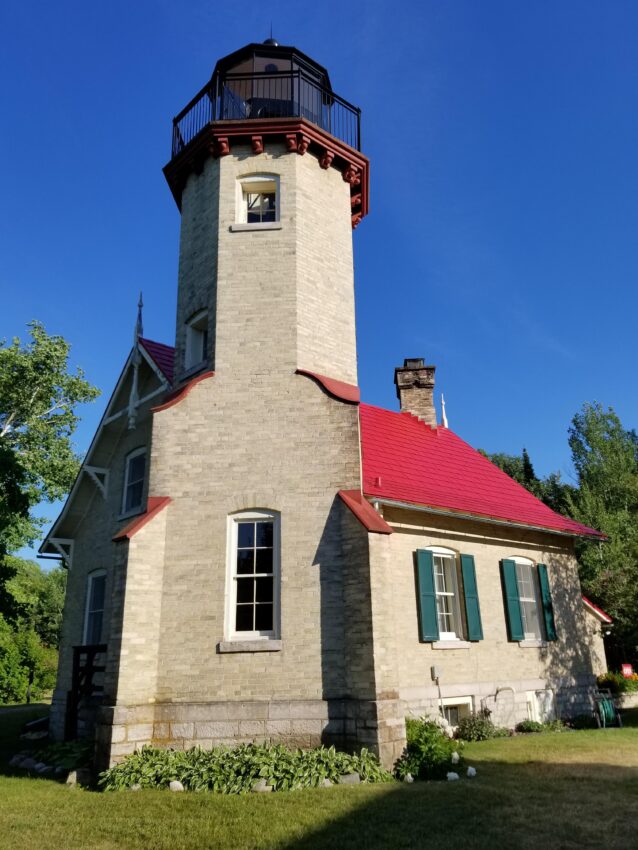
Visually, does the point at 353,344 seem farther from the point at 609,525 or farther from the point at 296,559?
the point at 609,525

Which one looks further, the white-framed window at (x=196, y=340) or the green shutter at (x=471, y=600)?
the white-framed window at (x=196, y=340)

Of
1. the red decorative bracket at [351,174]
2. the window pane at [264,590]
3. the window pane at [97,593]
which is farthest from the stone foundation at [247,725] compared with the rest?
the red decorative bracket at [351,174]

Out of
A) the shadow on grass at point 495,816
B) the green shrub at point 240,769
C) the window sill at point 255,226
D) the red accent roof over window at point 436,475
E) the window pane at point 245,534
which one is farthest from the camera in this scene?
the red accent roof over window at point 436,475

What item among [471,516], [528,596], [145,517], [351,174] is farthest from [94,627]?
[351,174]

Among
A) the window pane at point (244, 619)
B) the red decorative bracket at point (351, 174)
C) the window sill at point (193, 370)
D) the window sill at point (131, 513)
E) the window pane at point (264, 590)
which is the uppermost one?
the red decorative bracket at point (351, 174)

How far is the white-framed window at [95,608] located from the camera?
14562 millimetres

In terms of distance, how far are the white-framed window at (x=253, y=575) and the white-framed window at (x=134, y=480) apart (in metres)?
4.49

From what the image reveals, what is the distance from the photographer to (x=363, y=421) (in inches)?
610

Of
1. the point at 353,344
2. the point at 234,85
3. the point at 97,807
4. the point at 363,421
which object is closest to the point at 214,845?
the point at 97,807

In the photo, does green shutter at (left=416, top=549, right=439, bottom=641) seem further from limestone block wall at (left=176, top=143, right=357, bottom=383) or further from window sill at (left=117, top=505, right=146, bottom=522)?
window sill at (left=117, top=505, right=146, bottom=522)

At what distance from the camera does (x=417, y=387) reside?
1798 cm

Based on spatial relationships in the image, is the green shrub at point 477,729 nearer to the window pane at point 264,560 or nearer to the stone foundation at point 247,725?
the stone foundation at point 247,725

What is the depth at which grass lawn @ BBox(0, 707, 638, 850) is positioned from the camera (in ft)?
19.2

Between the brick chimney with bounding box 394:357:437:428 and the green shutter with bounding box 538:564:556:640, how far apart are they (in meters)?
5.24
